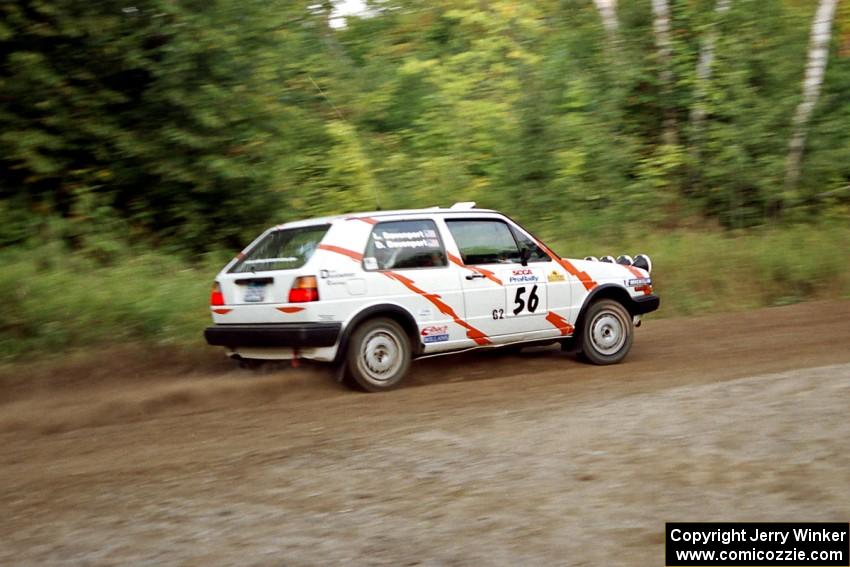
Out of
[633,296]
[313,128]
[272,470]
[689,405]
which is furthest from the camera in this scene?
[313,128]

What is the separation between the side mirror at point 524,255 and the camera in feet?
32.0

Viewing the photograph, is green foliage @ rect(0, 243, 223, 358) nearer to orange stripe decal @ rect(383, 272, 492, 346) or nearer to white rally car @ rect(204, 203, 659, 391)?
white rally car @ rect(204, 203, 659, 391)

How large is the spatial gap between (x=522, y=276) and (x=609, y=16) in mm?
12989

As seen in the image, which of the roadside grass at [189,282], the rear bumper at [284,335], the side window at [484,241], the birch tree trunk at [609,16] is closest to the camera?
the rear bumper at [284,335]

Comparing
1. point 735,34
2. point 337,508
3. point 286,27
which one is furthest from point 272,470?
point 735,34

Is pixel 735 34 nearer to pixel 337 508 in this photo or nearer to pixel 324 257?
pixel 324 257

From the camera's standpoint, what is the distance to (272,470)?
6074 mm

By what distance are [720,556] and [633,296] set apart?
613 centimetres

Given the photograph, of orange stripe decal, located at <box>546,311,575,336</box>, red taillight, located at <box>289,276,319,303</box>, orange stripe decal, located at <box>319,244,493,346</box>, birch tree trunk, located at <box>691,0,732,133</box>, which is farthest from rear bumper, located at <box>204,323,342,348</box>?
birch tree trunk, located at <box>691,0,732,133</box>

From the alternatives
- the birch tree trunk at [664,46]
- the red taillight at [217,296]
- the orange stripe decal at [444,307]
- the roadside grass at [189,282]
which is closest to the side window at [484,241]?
the orange stripe decal at [444,307]

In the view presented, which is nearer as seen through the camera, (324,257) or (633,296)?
(324,257)

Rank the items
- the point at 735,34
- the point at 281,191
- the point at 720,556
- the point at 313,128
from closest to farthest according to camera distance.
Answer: the point at 720,556, the point at 281,191, the point at 313,128, the point at 735,34

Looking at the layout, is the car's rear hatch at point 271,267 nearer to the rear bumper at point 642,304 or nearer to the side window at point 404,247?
the side window at point 404,247

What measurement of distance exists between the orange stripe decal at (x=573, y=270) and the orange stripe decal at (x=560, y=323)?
43 cm
